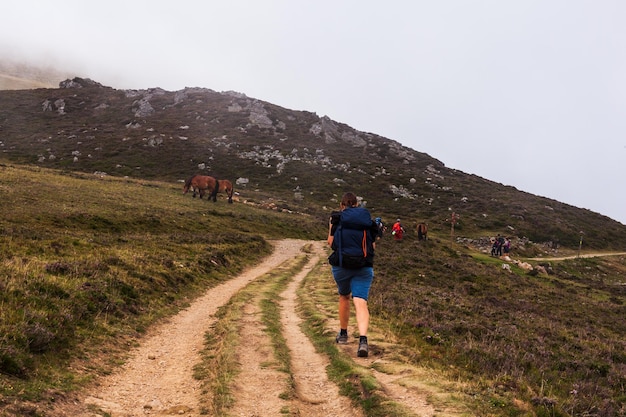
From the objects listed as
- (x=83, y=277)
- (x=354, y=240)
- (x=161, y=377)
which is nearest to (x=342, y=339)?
(x=354, y=240)

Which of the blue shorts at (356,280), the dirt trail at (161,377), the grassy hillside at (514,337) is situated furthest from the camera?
the blue shorts at (356,280)

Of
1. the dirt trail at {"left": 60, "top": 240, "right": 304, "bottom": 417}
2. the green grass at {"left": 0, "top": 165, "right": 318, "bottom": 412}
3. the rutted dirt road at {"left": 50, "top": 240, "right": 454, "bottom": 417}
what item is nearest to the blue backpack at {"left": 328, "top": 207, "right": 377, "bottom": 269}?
the rutted dirt road at {"left": 50, "top": 240, "right": 454, "bottom": 417}

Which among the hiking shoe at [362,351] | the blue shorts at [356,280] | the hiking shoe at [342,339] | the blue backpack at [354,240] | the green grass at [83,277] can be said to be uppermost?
the blue backpack at [354,240]

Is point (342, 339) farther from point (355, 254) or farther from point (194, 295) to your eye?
point (194, 295)

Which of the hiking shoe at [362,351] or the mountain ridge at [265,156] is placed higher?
the mountain ridge at [265,156]

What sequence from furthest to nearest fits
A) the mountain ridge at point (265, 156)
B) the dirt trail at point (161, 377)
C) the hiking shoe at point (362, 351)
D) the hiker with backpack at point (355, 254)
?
the mountain ridge at point (265, 156) < the hiker with backpack at point (355, 254) < the hiking shoe at point (362, 351) < the dirt trail at point (161, 377)

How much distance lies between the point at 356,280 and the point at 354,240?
34.5 inches

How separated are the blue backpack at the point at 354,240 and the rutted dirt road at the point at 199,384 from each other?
2.02m

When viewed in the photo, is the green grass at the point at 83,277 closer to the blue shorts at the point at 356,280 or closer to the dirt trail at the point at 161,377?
the dirt trail at the point at 161,377

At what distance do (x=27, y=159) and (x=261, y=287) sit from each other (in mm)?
86329

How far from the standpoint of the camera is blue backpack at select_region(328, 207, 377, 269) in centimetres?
909

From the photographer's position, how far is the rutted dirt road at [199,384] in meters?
6.50

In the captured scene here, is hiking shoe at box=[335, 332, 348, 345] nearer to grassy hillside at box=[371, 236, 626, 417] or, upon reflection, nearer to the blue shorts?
the blue shorts

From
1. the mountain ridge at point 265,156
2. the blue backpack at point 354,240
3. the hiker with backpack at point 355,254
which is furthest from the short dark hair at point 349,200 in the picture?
the mountain ridge at point 265,156
